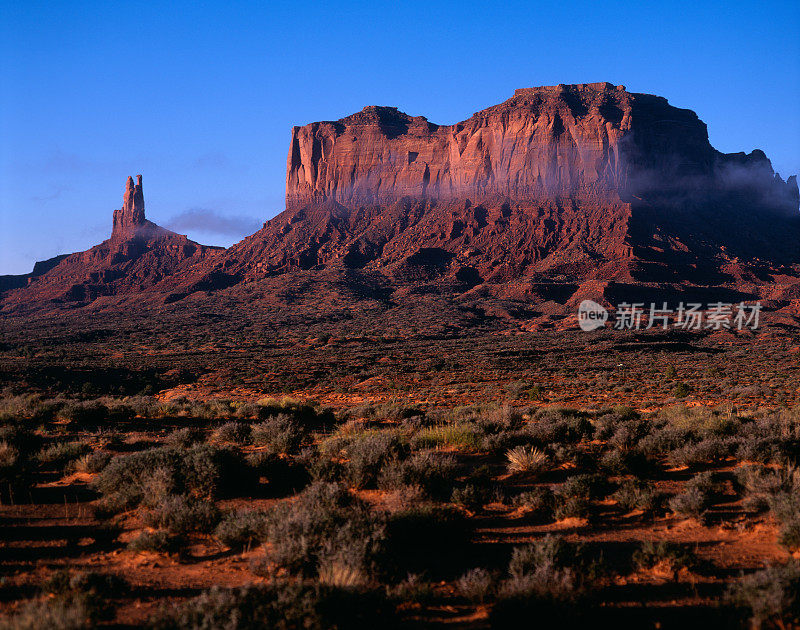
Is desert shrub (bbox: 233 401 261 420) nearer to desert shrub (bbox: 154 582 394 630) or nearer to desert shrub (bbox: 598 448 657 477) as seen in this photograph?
desert shrub (bbox: 598 448 657 477)

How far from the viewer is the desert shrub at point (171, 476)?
681 cm

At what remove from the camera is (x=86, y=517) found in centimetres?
663

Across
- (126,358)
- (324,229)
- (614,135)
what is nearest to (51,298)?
(324,229)

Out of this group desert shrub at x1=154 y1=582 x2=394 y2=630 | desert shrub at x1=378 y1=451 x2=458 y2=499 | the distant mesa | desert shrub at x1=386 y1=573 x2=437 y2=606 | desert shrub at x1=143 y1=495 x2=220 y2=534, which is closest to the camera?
desert shrub at x1=154 y1=582 x2=394 y2=630

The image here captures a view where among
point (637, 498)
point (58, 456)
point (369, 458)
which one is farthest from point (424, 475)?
point (58, 456)

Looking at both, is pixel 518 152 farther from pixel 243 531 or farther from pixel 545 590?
pixel 545 590

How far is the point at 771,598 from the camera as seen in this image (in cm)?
383

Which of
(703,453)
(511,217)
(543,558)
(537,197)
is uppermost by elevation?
(537,197)

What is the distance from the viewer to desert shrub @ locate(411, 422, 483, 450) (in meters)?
9.79

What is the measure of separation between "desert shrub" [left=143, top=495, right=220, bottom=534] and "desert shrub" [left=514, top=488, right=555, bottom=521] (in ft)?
12.4

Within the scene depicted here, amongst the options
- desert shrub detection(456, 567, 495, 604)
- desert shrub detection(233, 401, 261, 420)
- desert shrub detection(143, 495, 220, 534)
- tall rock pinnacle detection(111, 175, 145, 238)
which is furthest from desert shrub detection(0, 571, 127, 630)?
tall rock pinnacle detection(111, 175, 145, 238)

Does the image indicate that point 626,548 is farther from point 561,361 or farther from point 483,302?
point 483,302

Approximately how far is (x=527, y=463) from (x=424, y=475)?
2008 mm

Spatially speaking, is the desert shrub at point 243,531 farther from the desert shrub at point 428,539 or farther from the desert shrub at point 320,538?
Answer: the desert shrub at point 428,539
